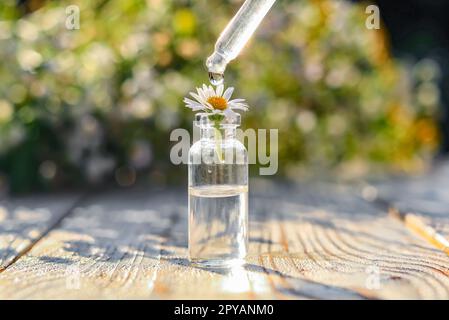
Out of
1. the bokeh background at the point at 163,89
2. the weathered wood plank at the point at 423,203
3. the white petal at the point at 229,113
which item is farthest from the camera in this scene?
the bokeh background at the point at 163,89

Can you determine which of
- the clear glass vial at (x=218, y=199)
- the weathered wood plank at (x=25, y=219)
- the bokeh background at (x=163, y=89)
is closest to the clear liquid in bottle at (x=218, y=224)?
the clear glass vial at (x=218, y=199)

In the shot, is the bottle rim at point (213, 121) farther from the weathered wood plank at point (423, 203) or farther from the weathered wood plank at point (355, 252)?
the weathered wood plank at point (423, 203)

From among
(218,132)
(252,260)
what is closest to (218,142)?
(218,132)

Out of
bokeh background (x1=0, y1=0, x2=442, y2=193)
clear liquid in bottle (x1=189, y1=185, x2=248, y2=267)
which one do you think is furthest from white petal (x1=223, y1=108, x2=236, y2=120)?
bokeh background (x1=0, y1=0, x2=442, y2=193)

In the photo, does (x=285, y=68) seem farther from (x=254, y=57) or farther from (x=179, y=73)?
(x=179, y=73)

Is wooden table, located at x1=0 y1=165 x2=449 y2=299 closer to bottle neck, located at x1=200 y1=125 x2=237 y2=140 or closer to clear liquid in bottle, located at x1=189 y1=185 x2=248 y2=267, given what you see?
clear liquid in bottle, located at x1=189 y1=185 x2=248 y2=267

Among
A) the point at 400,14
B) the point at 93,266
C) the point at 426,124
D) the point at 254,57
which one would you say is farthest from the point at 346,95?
the point at 400,14
